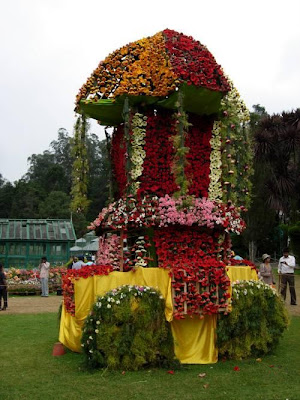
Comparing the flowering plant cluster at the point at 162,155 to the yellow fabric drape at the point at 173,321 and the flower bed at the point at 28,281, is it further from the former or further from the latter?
the flower bed at the point at 28,281

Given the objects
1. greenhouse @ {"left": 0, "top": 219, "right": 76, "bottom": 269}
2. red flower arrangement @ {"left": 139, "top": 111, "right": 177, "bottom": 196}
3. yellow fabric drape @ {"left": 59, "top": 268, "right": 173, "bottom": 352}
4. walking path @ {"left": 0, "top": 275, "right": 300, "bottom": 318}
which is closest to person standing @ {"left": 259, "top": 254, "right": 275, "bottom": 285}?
walking path @ {"left": 0, "top": 275, "right": 300, "bottom": 318}

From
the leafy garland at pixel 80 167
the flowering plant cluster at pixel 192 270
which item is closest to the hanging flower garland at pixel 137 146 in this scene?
the flowering plant cluster at pixel 192 270

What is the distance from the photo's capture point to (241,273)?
8828 millimetres

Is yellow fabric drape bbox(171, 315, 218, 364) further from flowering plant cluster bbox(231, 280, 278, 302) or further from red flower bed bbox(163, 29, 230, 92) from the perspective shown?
red flower bed bbox(163, 29, 230, 92)

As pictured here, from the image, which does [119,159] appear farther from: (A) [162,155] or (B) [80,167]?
(A) [162,155]

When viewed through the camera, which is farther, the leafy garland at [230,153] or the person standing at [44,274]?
the person standing at [44,274]

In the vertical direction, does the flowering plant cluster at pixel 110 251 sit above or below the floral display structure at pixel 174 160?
below

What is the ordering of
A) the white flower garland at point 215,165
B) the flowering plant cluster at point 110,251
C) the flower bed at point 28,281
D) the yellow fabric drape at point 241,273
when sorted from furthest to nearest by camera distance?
the flower bed at point 28,281
the flowering plant cluster at point 110,251
the white flower garland at point 215,165
the yellow fabric drape at point 241,273

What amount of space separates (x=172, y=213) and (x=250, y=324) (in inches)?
86.6

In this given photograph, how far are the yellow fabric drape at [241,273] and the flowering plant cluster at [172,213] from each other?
2.27 feet

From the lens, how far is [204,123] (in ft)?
30.7

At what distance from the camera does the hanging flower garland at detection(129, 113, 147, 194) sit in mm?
8836

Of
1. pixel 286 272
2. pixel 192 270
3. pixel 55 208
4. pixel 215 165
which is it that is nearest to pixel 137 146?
pixel 215 165

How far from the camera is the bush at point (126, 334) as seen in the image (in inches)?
275
